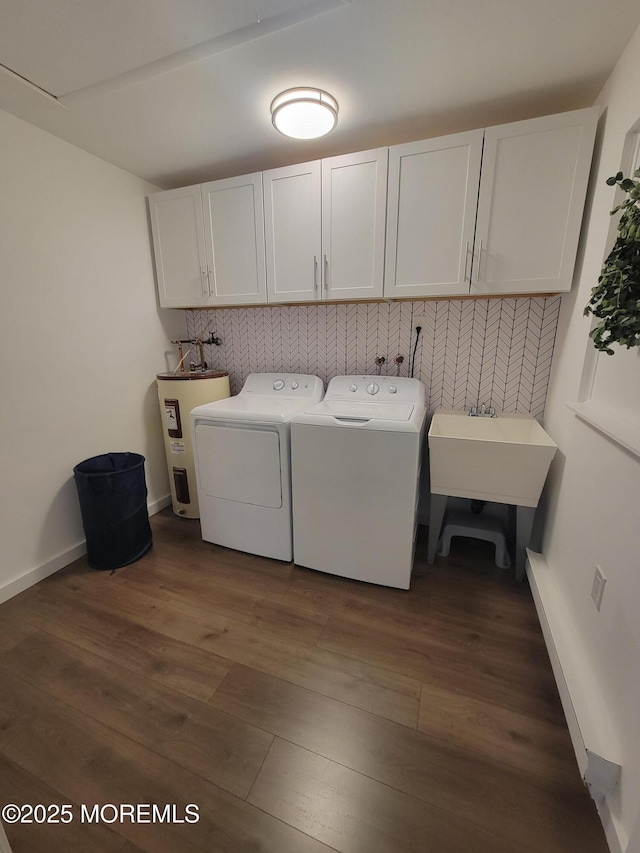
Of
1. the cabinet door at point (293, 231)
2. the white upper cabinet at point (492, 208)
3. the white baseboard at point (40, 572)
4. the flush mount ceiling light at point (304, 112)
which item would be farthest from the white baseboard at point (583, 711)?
the white baseboard at point (40, 572)

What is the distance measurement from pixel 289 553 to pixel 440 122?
2493mm

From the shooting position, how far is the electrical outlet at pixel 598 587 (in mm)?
1157

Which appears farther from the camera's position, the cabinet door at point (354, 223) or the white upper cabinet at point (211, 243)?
the white upper cabinet at point (211, 243)

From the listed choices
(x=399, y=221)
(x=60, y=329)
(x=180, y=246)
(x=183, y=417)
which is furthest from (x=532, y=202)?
(x=60, y=329)

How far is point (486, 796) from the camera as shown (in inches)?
39.6

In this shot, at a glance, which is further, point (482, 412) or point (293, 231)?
point (482, 412)

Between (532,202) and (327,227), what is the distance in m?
1.02

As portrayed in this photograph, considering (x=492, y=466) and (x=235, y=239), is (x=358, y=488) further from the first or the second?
(x=235, y=239)

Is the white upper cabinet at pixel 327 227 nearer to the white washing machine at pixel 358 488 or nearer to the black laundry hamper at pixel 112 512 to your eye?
the white washing machine at pixel 358 488

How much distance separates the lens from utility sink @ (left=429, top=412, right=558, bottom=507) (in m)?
1.67

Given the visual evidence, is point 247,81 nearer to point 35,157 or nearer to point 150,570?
point 35,157

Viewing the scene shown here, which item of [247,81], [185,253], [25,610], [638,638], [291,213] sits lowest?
[25,610]

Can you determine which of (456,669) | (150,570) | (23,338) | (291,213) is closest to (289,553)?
(150,570)

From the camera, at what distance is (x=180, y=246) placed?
236 cm
